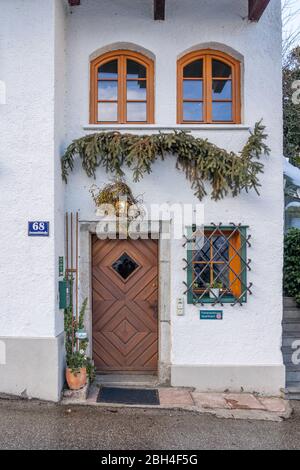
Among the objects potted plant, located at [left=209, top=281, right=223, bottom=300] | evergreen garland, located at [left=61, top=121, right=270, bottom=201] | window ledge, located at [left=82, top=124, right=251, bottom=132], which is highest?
window ledge, located at [left=82, top=124, right=251, bottom=132]

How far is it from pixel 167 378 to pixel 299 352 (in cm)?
206

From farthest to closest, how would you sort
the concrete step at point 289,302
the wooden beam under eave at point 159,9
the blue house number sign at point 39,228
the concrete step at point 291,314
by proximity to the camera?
the concrete step at point 289,302, the concrete step at point 291,314, the wooden beam under eave at point 159,9, the blue house number sign at point 39,228

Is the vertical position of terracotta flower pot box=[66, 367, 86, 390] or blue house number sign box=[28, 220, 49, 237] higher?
blue house number sign box=[28, 220, 49, 237]

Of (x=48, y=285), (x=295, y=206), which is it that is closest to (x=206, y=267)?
(x=48, y=285)

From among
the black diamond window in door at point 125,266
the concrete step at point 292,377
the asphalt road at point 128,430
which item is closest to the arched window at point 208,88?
the black diamond window in door at point 125,266

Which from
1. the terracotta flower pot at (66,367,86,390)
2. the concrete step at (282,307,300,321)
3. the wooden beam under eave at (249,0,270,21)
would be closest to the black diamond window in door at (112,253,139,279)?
the terracotta flower pot at (66,367,86,390)

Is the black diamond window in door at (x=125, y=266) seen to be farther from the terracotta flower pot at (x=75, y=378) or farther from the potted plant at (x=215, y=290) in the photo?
the terracotta flower pot at (x=75, y=378)

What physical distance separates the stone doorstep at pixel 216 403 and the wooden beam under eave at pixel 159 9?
5.33 metres

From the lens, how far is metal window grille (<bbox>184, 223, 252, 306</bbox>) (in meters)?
5.86

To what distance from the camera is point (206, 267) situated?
236 inches

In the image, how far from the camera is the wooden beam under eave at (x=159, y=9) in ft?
19.0

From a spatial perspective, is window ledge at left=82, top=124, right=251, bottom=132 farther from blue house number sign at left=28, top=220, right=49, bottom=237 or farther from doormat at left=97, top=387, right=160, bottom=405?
doormat at left=97, top=387, right=160, bottom=405

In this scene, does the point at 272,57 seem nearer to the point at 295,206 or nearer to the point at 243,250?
the point at 243,250

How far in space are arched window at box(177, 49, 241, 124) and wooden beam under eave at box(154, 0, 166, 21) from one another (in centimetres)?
66
